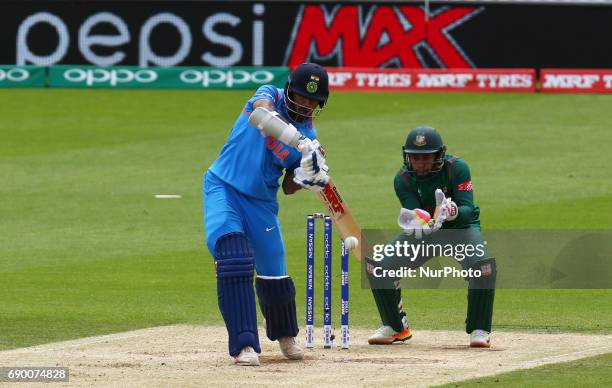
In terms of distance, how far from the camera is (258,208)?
34.4 feet

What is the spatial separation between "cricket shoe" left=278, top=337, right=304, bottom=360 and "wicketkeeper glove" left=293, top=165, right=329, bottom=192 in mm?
1093

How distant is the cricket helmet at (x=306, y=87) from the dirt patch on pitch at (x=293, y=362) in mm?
1701

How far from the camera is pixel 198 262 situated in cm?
1662

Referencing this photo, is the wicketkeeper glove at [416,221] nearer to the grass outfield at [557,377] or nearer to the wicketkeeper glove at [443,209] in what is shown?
the wicketkeeper glove at [443,209]

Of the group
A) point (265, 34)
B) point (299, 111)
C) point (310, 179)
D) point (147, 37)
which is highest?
point (265, 34)

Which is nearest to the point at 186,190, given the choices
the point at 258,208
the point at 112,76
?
the point at 258,208

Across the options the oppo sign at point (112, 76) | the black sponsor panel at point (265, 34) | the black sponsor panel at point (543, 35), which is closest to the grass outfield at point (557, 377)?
the black sponsor panel at point (543, 35)

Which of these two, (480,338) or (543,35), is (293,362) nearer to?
(480,338)

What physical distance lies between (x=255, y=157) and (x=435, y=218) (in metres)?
1.37

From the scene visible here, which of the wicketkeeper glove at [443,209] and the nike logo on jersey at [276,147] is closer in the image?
the nike logo on jersey at [276,147]

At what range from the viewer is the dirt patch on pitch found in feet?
31.2

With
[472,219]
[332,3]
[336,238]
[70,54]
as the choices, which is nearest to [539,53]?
[332,3]

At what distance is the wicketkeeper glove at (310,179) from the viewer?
33.1 ft

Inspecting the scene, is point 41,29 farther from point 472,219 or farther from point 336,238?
point 472,219
